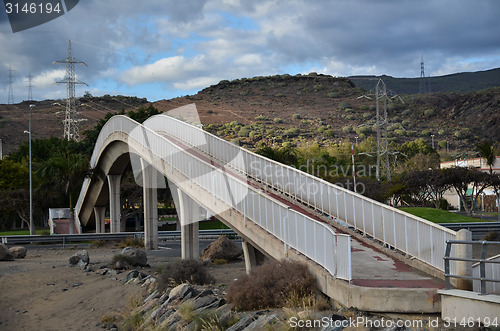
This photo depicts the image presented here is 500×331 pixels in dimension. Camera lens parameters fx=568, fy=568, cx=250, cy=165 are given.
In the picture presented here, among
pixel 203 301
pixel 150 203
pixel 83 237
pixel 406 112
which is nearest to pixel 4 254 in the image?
pixel 150 203

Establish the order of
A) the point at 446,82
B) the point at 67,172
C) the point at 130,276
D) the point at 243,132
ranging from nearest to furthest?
the point at 130,276
the point at 67,172
the point at 243,132
the point at 446,82

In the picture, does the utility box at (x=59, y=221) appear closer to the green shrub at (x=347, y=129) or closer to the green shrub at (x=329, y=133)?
the green shrub at (x=329, y=133)

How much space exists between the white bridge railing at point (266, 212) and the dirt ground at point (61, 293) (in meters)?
2.90

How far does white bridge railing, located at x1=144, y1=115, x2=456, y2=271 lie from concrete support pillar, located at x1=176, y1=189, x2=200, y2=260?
8.32 ft

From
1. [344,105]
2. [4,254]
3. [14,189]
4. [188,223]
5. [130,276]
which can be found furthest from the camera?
[344,105]

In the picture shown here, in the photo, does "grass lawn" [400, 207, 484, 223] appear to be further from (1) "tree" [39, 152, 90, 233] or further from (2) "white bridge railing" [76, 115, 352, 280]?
(1) "tree" [39, 152, 90, 233]

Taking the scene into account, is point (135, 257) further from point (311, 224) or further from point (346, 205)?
point (311, 224)

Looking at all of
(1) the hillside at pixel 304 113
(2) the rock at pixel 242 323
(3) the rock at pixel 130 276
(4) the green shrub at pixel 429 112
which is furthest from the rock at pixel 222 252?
(4) the green shrub at pixel 429 112

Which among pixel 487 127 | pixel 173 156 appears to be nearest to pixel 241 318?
pixel 173 156

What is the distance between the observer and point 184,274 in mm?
16812

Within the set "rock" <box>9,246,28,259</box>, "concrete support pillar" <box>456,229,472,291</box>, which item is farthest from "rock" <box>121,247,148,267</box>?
"concrete support pillar" <box>456,229,472,291</box>

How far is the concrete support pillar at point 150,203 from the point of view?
104ft

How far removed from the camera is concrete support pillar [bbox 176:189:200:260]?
85.9 ft

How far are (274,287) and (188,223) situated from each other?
605 inches
